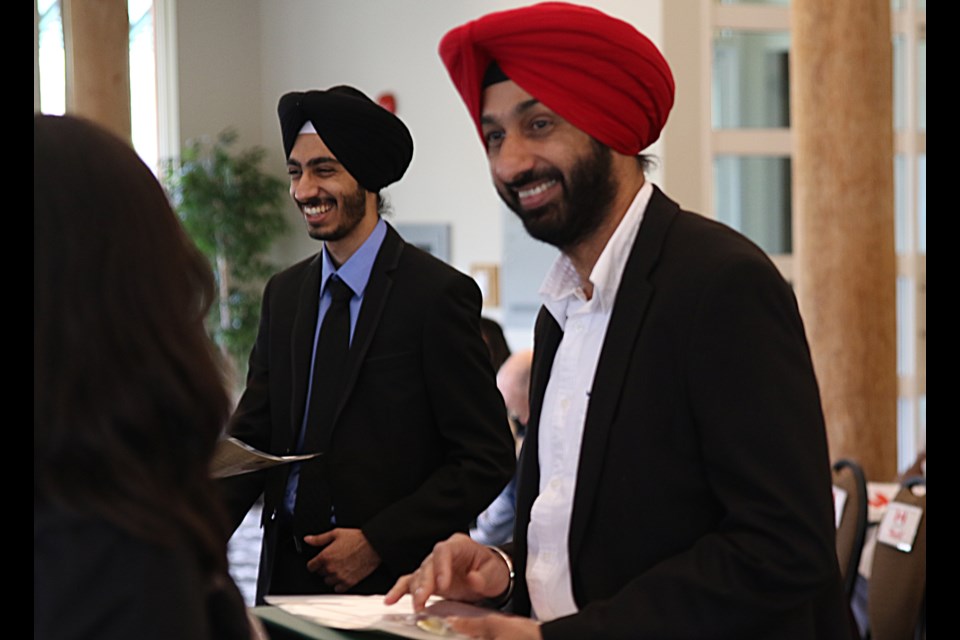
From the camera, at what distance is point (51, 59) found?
35.4 ft

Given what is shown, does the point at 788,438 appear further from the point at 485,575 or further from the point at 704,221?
the point at 485,575

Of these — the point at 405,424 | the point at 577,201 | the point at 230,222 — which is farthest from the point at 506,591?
the point at 230,222

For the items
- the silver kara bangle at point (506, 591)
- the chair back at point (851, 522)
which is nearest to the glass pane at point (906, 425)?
the chair back at point (851, 522)

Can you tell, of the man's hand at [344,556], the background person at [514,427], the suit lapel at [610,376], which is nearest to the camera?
the suit lapel at [610,376]

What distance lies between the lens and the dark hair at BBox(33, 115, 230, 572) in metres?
0.94

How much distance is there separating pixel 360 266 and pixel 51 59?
9.06 meters

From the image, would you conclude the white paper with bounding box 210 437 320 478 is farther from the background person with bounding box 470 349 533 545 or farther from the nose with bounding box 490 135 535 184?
the background person with bounding box 470 349 533 545

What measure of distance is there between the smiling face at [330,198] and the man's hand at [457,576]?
0.94m

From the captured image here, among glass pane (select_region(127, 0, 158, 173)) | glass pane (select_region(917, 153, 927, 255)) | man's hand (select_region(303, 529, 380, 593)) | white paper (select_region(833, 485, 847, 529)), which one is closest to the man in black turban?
man's hand (select_region(303, 529, 380, 593))

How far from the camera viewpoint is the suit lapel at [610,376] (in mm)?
1633

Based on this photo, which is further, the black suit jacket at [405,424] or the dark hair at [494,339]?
the dark hair at [494,339]

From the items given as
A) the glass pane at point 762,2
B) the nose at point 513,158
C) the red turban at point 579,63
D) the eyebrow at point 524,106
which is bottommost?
the nose at point 513,158

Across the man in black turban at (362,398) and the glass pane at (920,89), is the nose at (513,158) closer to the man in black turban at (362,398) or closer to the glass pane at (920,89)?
the man in black turban at (362,398)
